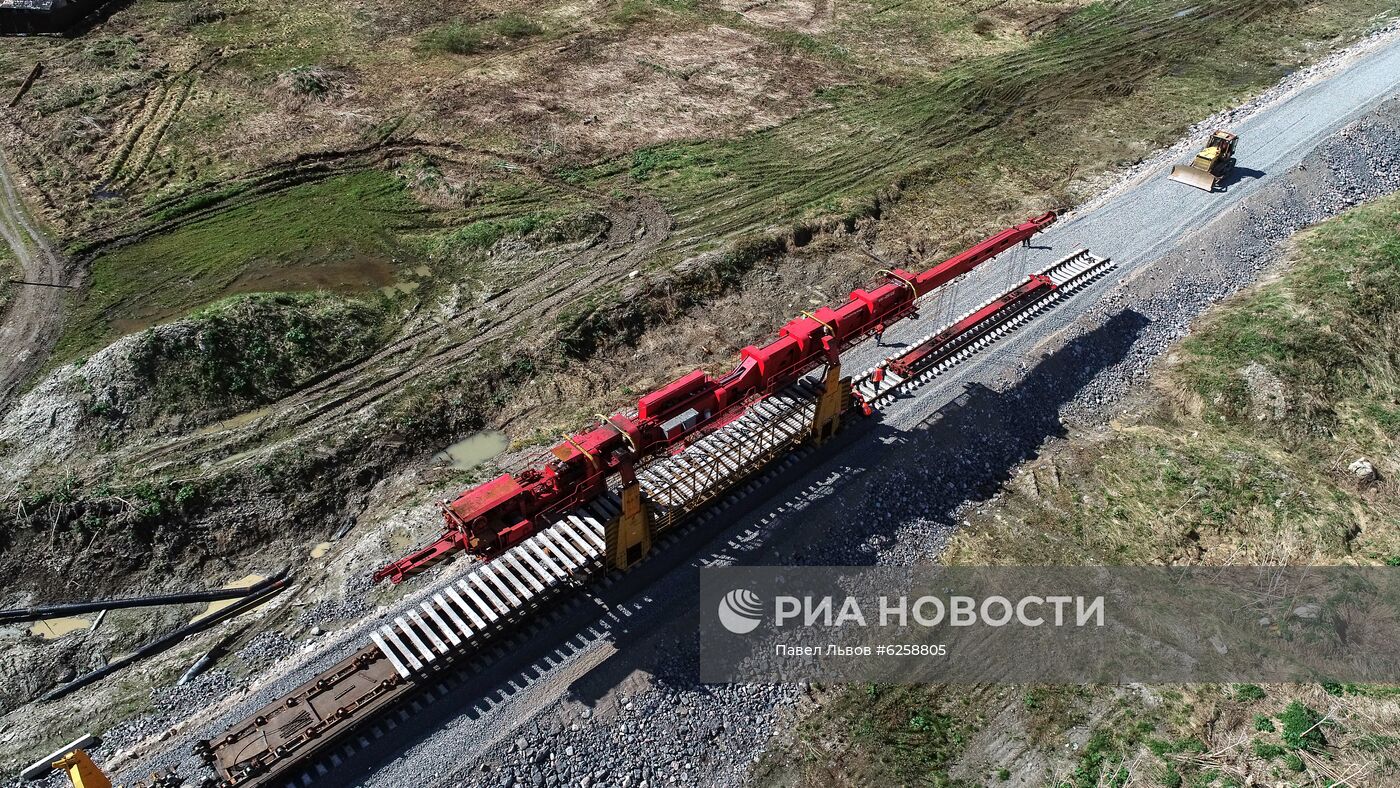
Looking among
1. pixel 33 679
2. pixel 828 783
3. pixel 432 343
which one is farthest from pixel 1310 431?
pixel 33 679

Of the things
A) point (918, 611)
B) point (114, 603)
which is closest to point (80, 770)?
point (114, 603)

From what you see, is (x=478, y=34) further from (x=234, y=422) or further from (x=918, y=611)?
(x=918, y=611)

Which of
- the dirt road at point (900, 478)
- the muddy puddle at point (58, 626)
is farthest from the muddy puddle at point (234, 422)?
the dirt road at point (900, 478)

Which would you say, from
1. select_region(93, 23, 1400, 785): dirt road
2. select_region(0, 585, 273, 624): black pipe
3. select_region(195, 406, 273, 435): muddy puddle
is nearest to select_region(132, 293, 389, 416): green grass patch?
select_region(195, 406, 273, 435): muddy puddle

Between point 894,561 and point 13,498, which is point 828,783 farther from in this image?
point 13,498

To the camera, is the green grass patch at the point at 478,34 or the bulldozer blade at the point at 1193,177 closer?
the bulldozer blade at the point at 1193,177

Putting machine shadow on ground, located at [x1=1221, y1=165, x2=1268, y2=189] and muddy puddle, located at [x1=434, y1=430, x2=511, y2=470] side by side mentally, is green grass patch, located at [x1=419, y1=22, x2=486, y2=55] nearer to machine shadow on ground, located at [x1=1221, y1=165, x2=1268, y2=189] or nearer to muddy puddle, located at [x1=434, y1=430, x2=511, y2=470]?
muddy puddle, located at [x1=434, y1=430, x2=511, y2=470]

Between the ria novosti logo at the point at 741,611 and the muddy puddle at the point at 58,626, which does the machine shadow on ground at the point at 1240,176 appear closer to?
the ria novosti logo at the point at 741,611
